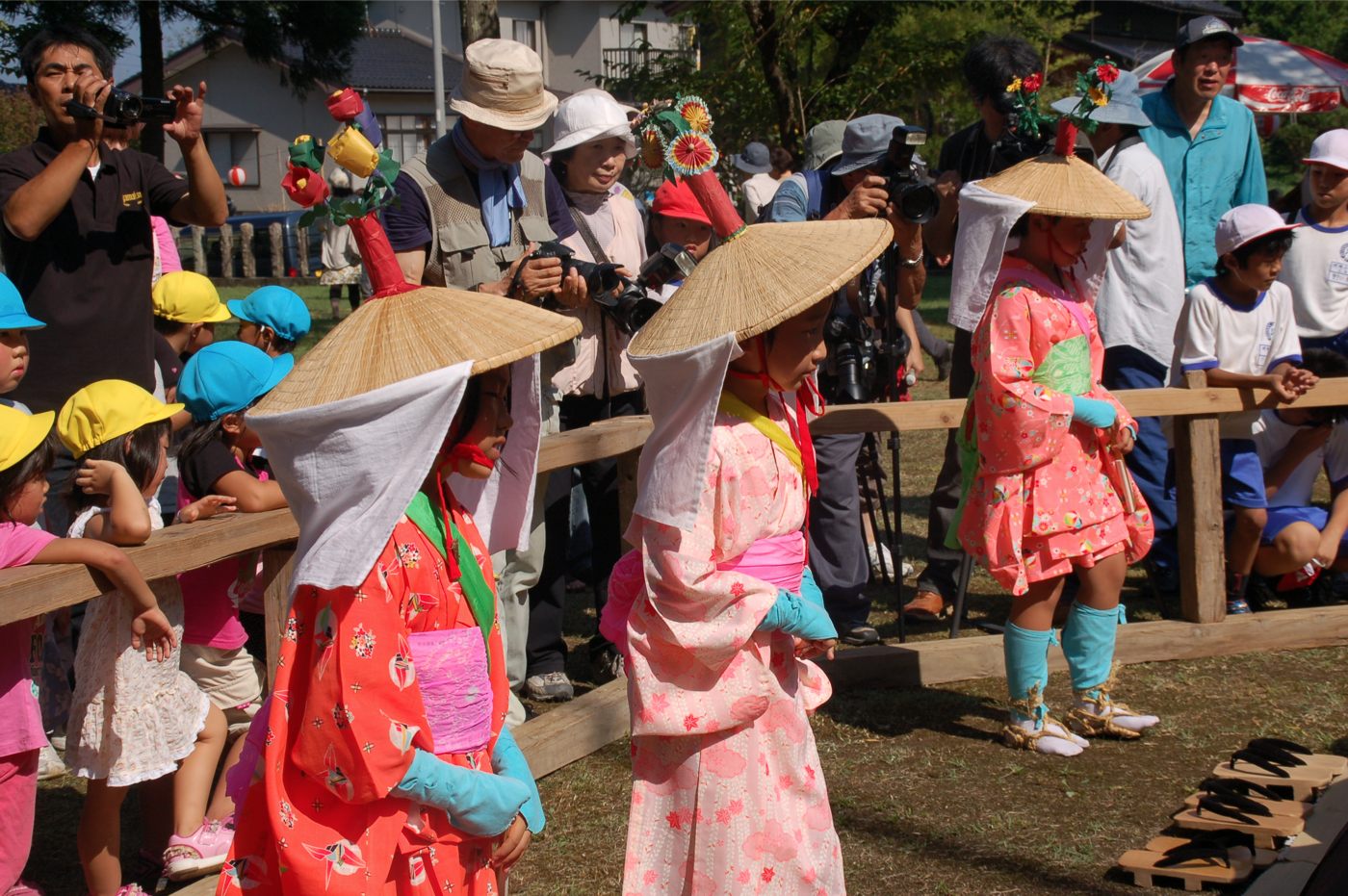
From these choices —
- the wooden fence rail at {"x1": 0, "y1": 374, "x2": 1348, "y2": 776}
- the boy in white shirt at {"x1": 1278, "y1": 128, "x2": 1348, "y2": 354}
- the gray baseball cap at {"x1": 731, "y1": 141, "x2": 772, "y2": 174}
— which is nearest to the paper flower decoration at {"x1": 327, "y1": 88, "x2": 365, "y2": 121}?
the wooden fence rail at {"x1": 0, "y1": 374, "x2": 1348, "y2": 776}

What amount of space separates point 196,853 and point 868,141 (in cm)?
340

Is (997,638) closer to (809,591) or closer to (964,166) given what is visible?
(964,166)

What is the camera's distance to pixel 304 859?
2340 mm

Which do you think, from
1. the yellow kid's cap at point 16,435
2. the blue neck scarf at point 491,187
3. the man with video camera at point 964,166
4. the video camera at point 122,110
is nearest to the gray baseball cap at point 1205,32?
the man with video camera at point 964,166

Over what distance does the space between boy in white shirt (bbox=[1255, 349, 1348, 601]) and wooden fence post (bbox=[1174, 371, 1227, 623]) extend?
2.00ft

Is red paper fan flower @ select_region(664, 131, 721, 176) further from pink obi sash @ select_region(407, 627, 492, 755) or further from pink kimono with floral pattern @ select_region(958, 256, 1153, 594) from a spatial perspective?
pink kimono with floral pattern @ select_region(958, 256, 1153, 594)

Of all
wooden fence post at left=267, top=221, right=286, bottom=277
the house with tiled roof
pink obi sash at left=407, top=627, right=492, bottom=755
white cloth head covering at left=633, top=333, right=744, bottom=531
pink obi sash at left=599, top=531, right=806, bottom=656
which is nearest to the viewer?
pink obi sash at left=407, top=627, right=492, bottom=755

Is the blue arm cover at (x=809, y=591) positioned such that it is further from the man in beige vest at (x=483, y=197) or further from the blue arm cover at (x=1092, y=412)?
the blue arm cover at (x=1092, y=412)

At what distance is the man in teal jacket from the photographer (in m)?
6.63

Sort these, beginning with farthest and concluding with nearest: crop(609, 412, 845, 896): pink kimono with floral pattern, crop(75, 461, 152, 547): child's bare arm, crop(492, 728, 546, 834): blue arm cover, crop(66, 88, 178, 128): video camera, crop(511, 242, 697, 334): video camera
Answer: crop(511, 242, 697, 334): video camera
crop(66, 88, 178, 128): video camera
crop(75, 461, 152, 547): child's bare arm
crop(609, 412, 845, 896): pink kimono with floral pattern
crop(492, 728, 546, 834): blue arm cover

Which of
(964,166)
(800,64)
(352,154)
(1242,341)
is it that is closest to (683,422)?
(352,154)

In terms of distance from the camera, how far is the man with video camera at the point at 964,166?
5.56 meters

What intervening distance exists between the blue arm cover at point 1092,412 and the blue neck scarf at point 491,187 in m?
1.96

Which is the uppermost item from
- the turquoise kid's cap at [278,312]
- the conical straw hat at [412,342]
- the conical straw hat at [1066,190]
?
the conical straw hat at [1066,190]
